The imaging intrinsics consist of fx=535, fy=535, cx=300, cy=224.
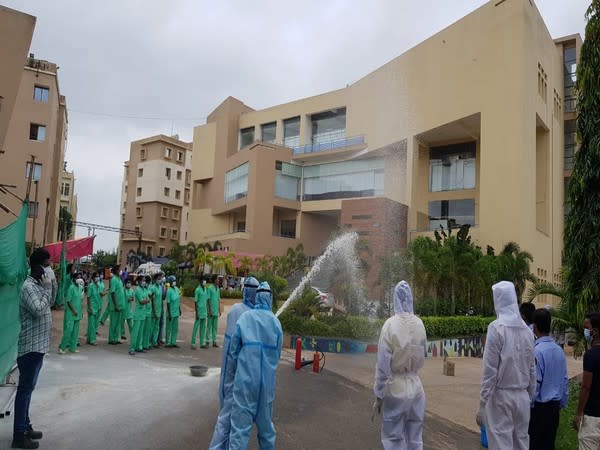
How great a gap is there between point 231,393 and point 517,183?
1172 inches

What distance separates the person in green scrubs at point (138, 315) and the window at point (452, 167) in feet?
→ 99.5

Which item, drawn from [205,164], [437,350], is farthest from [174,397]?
[205,164]

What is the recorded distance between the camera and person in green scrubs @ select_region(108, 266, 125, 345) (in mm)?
12828

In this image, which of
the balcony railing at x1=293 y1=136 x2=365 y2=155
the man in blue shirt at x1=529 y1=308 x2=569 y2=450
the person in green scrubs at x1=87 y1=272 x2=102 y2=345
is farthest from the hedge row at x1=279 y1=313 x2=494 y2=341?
the balcony railing at x1=293 y1=136 x2=365 y2=155

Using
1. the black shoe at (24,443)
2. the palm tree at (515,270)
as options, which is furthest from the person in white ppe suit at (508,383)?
the palm tree at (515,270)

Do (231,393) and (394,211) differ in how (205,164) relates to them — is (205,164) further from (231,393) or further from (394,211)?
(231,393)

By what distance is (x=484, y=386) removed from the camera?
500 cm

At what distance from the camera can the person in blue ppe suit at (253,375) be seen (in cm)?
470

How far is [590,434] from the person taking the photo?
4.71 metres

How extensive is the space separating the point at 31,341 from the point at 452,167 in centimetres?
3710

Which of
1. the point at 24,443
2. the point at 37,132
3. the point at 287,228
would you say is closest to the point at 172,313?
the point at 24,443

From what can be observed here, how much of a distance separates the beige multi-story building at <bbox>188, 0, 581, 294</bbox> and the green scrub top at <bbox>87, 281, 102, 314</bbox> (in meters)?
19.6

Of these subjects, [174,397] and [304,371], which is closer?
[174,397]

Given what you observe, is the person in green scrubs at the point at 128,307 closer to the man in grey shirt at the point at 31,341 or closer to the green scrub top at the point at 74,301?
the green scrub top at the point at 74,301
